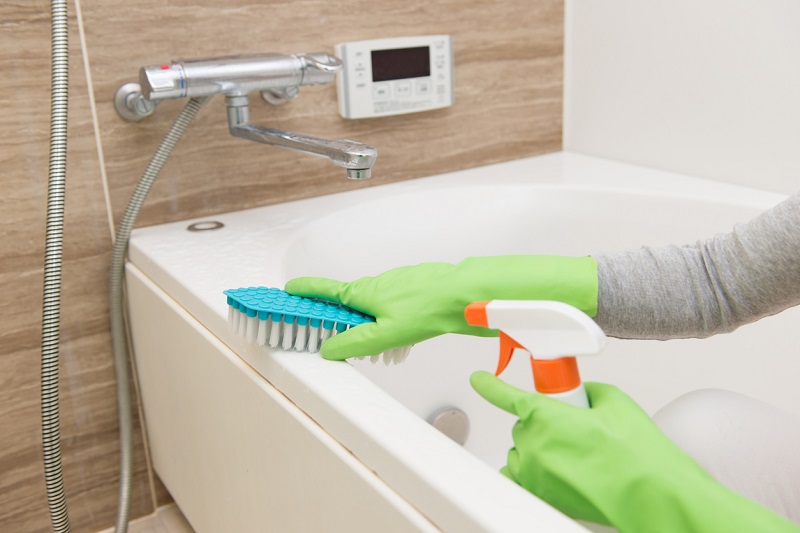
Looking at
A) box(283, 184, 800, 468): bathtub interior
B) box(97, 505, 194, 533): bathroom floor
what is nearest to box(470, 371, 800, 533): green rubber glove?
box(283, 184, 800, 468): bathtub interior

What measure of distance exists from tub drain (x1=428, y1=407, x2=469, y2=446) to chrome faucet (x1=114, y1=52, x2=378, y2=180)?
455 mm

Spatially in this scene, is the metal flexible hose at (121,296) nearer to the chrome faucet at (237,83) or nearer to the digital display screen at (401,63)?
the chrome faucet at (237,83)

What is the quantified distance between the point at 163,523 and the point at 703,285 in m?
0.83

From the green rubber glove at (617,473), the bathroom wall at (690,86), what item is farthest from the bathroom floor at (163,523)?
the bathroom wall at (690,86)

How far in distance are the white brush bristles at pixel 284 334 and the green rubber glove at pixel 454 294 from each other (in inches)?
0.6

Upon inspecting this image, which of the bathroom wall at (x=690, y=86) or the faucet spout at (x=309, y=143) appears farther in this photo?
the bathroom wall at (x=690, y=86)

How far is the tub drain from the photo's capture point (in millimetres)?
1172

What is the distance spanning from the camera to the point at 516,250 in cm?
122

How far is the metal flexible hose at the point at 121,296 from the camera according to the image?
38.9 inches

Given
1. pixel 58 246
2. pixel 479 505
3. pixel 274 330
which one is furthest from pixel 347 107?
pixel 479 505

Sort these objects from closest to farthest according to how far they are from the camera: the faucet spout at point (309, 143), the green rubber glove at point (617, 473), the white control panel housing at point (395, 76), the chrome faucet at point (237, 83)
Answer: the green rubber glove at point (617, 473), the faucet spout at point (309, 143), the chrome faucet at point (237, 83), the white control panel housing at point (395, 76)

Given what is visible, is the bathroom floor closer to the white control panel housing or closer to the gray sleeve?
the white control panel housing

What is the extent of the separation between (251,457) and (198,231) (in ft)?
1.20

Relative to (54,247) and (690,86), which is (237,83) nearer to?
(54,247)
